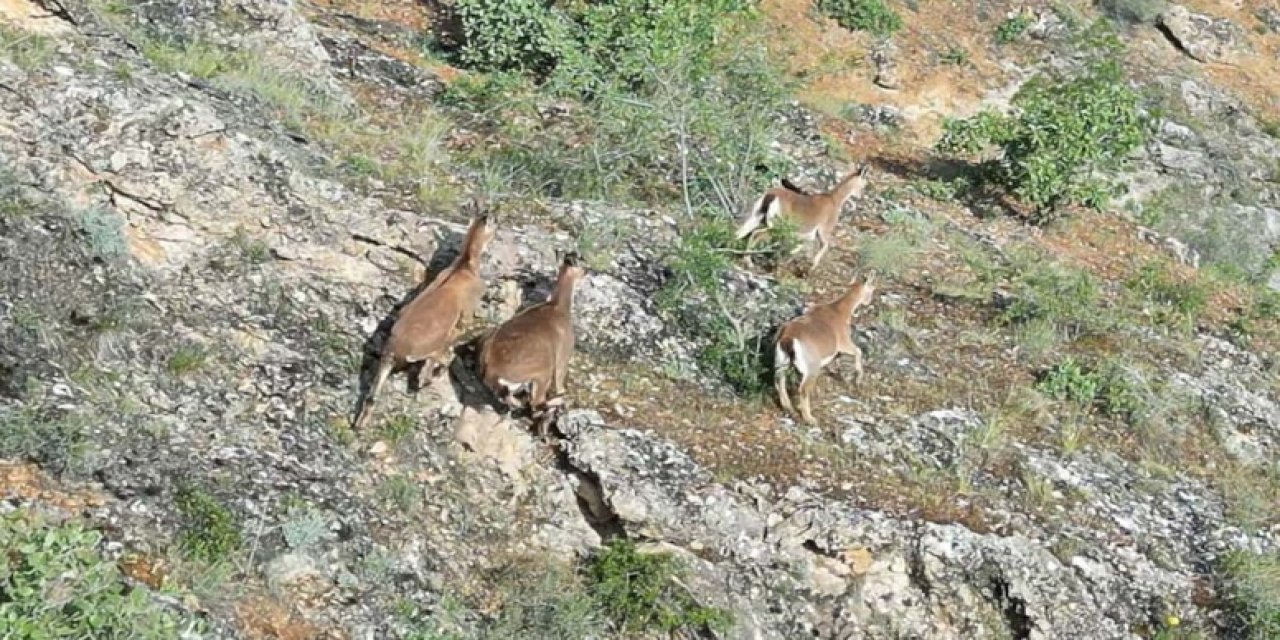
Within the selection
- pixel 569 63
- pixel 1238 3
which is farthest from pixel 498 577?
pixel 1238 3

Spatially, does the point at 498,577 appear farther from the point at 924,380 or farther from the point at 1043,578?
the point at 924,380

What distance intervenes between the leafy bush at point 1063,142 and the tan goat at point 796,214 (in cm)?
391

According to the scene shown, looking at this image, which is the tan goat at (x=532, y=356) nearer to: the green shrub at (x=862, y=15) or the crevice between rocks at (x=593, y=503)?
the crevice between rocks at (x=593, y=503)

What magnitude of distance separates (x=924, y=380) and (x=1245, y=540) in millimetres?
2360

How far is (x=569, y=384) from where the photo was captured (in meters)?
8.34

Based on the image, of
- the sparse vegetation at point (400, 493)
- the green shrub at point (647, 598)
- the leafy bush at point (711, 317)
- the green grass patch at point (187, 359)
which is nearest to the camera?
the green shrub at point (647, 598)

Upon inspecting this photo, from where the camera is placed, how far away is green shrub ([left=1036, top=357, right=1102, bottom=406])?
381 inches

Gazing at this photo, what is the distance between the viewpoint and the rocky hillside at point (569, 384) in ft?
21.8

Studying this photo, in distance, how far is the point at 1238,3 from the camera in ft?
77.6

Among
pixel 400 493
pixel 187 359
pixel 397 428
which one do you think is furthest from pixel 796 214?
pixel 187 359

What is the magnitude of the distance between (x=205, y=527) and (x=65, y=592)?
40.7 inches

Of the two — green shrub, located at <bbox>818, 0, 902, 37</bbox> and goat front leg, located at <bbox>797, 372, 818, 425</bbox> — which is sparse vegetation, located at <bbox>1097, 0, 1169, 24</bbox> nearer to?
green shrub, located at <bbox>818, 0, 902, 37</bbox>

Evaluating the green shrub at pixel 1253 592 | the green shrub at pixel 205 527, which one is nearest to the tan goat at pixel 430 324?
the green shrub at pixel 205 527

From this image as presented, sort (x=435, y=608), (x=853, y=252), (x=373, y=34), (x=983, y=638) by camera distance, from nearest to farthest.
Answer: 1. (x=435, y=608)
2. (x=983, y=638)
3. (x=853, y=252)
4. (x=373, y=34)
